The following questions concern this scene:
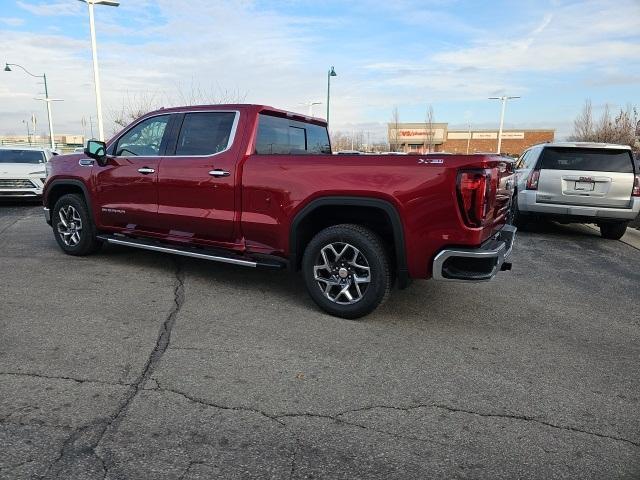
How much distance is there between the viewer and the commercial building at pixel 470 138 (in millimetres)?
61531

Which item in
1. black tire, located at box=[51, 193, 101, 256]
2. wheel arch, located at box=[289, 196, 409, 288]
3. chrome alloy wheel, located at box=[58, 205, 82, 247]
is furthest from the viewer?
chrome alloy wheel, located at box=[58, 205, 82, 247]

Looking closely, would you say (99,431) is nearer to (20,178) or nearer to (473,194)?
(473,194)

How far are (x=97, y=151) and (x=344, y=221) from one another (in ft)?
10.7

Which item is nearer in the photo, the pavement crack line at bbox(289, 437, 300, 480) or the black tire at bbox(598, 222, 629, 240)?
the pavement crack line at bbox(289, 437, 300, 480)

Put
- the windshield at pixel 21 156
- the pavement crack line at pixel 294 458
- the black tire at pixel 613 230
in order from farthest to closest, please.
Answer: the windshield at pixel 21 156
the black tire at pixel 613 230
the pavement crack line at pixel 294 458

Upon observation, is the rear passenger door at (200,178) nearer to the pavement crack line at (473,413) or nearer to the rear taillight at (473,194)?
the rear taillight at (473,194)

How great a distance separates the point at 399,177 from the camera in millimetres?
4055

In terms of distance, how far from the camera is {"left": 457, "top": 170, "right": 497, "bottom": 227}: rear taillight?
3.83 m

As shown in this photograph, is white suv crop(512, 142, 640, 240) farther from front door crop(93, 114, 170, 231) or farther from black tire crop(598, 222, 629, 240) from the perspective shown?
front door crop(93, 114, 170, 231)

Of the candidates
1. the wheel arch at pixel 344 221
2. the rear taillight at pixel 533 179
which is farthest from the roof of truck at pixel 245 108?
the rear taillight at pixel 533 179

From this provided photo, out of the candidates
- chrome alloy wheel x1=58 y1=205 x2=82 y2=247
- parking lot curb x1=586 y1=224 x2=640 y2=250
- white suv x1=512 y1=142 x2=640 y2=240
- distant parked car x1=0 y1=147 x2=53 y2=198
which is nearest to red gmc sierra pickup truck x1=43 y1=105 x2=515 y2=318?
chrome alloy wheel x1=58 y1=205 x2=82 y2=247

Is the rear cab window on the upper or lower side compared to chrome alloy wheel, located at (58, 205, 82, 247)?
upper

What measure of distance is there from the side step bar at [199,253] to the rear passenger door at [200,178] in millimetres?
126

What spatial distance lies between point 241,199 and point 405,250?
5.60ft
